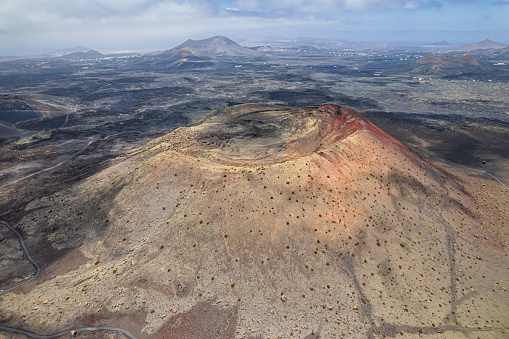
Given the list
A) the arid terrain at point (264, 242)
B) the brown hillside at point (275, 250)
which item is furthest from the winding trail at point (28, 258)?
the brown hillside at point (275, 250)

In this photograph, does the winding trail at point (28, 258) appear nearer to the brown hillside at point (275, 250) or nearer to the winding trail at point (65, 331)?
the brown hillside at point (275, 250)

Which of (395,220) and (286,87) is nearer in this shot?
(395,220)

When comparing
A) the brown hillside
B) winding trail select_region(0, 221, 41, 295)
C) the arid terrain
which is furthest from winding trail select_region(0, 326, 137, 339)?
winding trail select_region(0, 221, 41, 295)

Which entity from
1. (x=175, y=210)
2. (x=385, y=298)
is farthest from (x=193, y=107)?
(x=385, y=298)

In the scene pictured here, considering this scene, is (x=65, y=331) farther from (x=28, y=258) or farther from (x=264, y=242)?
(x=264, y=242)

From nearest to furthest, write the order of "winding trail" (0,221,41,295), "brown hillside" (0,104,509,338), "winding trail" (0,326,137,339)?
"winding trail" (0,326,137,339), "brown hillside" (0,104,509,338), "winding trail" (0,221,41,295)

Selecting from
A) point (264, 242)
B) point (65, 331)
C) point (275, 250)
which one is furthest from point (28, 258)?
point (275, 250)

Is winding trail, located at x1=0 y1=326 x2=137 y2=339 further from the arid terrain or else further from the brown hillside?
the brown hillside

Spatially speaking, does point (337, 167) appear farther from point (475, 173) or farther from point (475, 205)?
point (475, 173)
